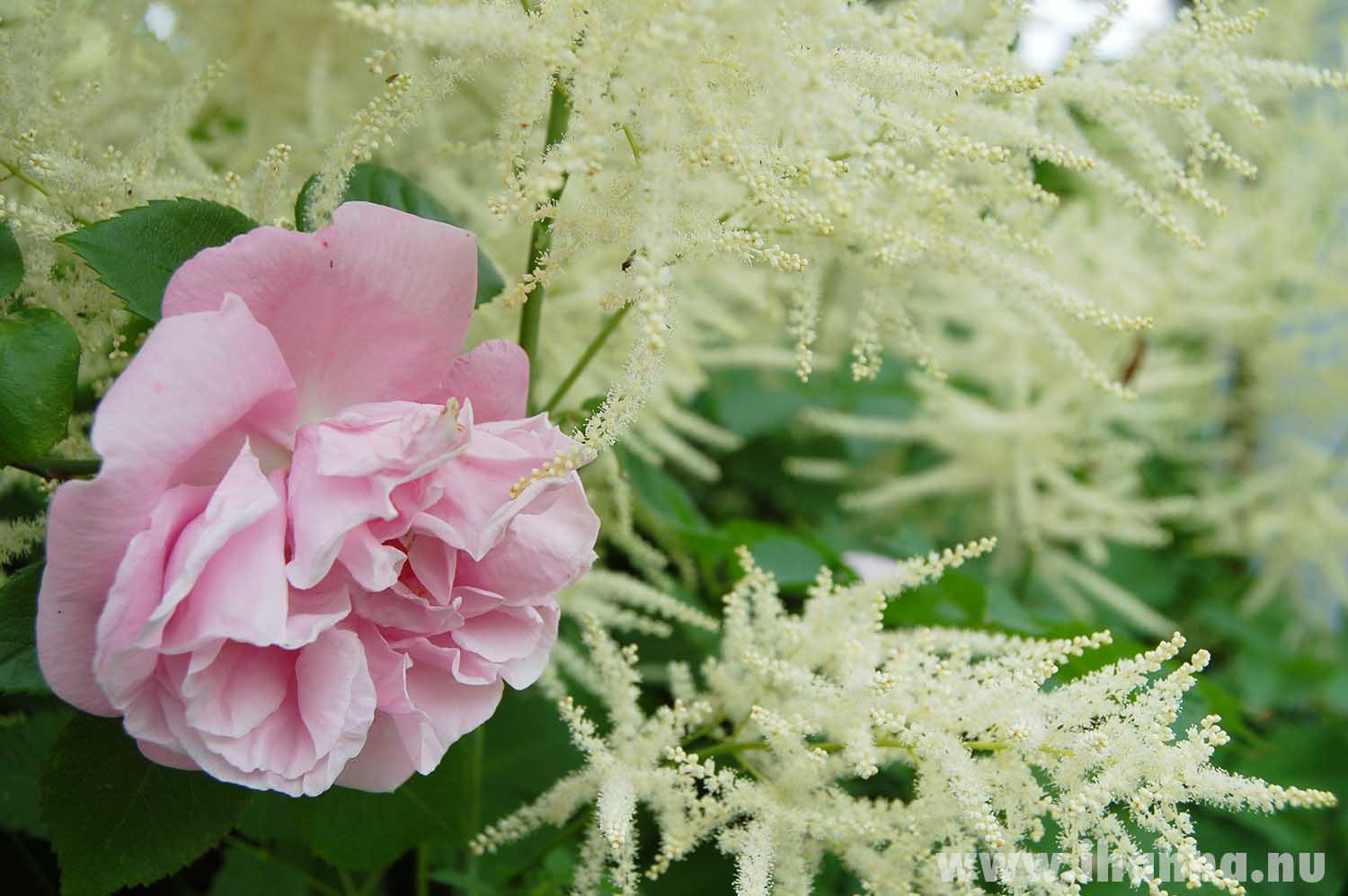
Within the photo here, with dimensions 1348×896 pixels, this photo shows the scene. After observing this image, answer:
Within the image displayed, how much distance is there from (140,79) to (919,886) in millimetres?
743

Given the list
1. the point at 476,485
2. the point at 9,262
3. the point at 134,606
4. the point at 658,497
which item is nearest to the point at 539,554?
the point at 476,485

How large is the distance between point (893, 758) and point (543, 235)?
315 millimetres

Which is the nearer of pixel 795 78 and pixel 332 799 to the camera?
pixel 795 78

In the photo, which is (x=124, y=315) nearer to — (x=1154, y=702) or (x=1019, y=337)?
(x=1154, y=702)

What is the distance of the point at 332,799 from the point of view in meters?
0.55

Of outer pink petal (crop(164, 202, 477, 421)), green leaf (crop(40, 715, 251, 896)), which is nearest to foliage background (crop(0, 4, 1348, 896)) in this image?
green leaf (crop(40, 715, 251, 896))

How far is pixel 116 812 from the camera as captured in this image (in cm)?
44

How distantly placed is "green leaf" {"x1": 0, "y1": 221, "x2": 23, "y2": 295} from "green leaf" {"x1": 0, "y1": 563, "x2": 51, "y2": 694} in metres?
0.12

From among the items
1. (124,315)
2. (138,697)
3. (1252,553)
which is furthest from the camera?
(1252,553)

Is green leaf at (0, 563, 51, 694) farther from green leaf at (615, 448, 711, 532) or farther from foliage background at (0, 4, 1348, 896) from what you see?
green leaf at (615, 448, 711, 532)

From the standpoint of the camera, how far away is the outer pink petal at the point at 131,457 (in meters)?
0.35

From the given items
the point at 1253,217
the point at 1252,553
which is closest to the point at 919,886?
the point at 1252,553

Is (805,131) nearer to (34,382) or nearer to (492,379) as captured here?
(492,379)

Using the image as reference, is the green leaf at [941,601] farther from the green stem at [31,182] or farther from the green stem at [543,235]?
the green stem at [31,182]
